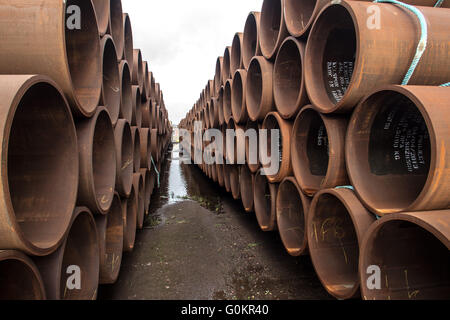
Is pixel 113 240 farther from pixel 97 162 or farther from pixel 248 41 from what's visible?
pixel 248 41

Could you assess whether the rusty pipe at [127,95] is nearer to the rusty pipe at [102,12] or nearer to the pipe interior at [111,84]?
the pipe interior at [111,84]

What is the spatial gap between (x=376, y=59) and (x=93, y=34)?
1.86 m

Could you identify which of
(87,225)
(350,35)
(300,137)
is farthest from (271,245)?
(350,35)

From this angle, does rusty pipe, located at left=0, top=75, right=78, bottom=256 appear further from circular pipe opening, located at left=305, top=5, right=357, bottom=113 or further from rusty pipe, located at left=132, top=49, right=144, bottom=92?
rusty pipe, located at left=132, top=49, right=144, bottom=92

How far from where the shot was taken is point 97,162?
2148 mm

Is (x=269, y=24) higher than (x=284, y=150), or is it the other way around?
(x=269, y=24)

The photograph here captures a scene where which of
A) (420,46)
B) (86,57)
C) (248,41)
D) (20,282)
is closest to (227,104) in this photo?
(248,41)

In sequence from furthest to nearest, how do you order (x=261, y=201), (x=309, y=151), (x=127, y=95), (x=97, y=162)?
(x=261, y=201)
(x=127, y=95)
(x=309, y=151)
(x=97, y=162)

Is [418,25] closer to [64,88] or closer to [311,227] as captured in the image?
[311,227]

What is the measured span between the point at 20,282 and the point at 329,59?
233 centimetres

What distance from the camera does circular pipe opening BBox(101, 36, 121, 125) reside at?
7.79ft

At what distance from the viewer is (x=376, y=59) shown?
1.36m

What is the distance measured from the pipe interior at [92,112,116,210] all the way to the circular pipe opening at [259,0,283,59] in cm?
189

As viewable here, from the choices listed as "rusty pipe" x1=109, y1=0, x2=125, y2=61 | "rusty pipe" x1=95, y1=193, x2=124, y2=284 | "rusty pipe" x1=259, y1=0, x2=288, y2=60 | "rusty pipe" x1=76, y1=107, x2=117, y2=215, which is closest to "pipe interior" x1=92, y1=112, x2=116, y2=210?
"rusty pipe" x1=76, y1=107, x2=117, y2=215
